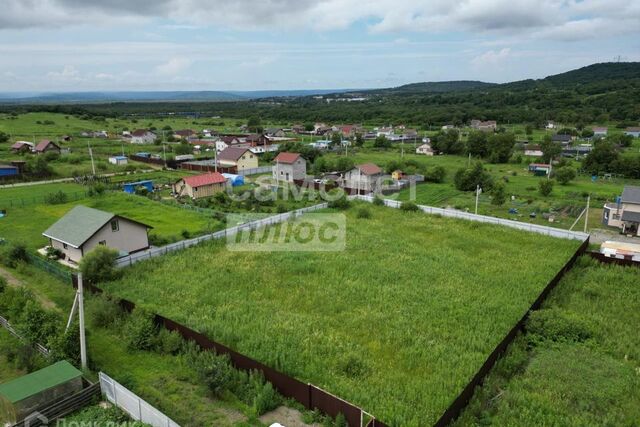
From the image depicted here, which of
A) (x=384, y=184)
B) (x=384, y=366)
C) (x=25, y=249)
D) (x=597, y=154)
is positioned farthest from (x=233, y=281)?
(x=597, y=154)

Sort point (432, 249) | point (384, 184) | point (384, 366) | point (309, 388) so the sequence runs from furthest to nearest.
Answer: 1. point (384, 184)
2. point (432, 249)
3. point (384, 366)
4. point (309, 388)

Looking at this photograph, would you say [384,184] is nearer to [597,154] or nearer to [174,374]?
[597,154]

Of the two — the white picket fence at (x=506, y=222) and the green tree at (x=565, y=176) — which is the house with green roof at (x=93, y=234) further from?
Result: the green tree at (x=565, y=176)

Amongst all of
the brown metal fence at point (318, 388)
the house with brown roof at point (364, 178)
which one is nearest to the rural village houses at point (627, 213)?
the brown metal fence at point (318, 388)

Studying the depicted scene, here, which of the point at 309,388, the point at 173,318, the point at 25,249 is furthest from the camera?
the point at 25,249

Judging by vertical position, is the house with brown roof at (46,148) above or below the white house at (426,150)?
above

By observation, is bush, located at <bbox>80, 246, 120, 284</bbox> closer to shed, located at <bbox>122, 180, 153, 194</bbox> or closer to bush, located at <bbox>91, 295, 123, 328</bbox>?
bush, located at <bbox>91, 295, 123, 328</bbox>

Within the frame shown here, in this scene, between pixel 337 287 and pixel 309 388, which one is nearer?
pixel 309 388
